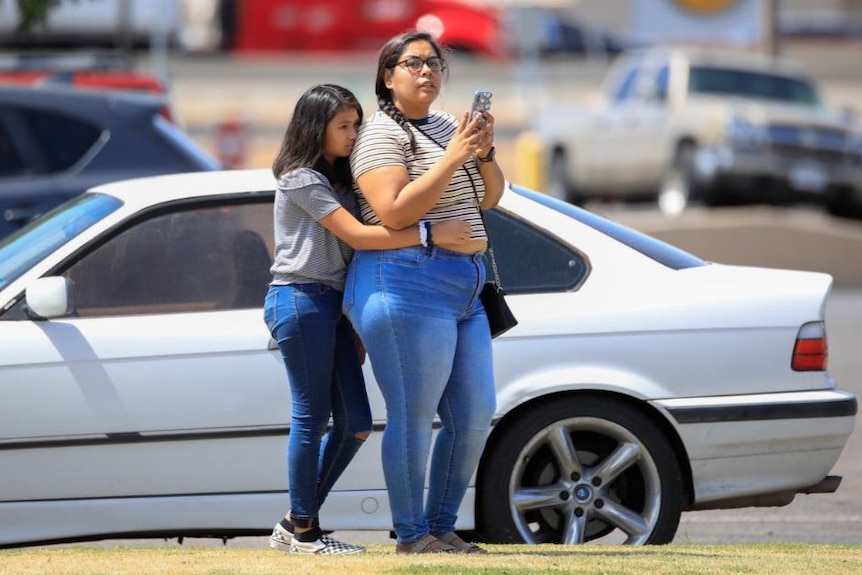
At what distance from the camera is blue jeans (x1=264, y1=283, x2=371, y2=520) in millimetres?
5102

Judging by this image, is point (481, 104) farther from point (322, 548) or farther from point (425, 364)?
point (322, 548)

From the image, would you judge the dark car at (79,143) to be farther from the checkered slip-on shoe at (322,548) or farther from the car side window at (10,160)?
the checkered slip-on shoe at (322,548)

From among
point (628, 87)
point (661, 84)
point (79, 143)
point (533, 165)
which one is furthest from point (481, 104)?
point (533, 165)

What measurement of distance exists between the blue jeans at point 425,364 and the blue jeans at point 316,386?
150 millimetres

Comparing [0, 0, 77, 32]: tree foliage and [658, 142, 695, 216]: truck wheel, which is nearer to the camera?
[0, 0, 77, 32]: tree foliage

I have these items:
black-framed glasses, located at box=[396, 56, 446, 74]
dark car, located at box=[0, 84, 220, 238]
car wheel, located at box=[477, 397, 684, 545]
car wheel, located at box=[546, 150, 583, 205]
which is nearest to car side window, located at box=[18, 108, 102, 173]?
dark car, located at box=[0, 84, 220, 238]

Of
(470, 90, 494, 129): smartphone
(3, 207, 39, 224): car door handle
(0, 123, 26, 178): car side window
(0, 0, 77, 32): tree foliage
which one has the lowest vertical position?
(3, 207, 39, 224): car door handle

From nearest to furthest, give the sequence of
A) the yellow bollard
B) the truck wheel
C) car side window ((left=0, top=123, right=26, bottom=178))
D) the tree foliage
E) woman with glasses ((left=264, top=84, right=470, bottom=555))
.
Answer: woman with glasses ((left=264, top=84, right=470, bottom=555)), car side window ((left=0, top=123, right=26, bottom=178)), the tree foliage, the truck wheel, the yellow bollard

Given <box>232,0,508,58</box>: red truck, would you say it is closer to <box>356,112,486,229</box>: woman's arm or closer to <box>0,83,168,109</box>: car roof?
<box>0,83,168,109</box>: car roof

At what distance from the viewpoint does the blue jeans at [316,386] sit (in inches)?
201

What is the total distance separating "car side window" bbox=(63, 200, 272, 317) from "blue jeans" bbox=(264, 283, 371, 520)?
0.72 meters

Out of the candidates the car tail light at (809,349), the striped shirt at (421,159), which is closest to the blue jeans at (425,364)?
the striped shirt at (421,159)

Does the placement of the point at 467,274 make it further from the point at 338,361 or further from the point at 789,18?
the point at 789,18

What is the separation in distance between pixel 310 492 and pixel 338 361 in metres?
0.42
